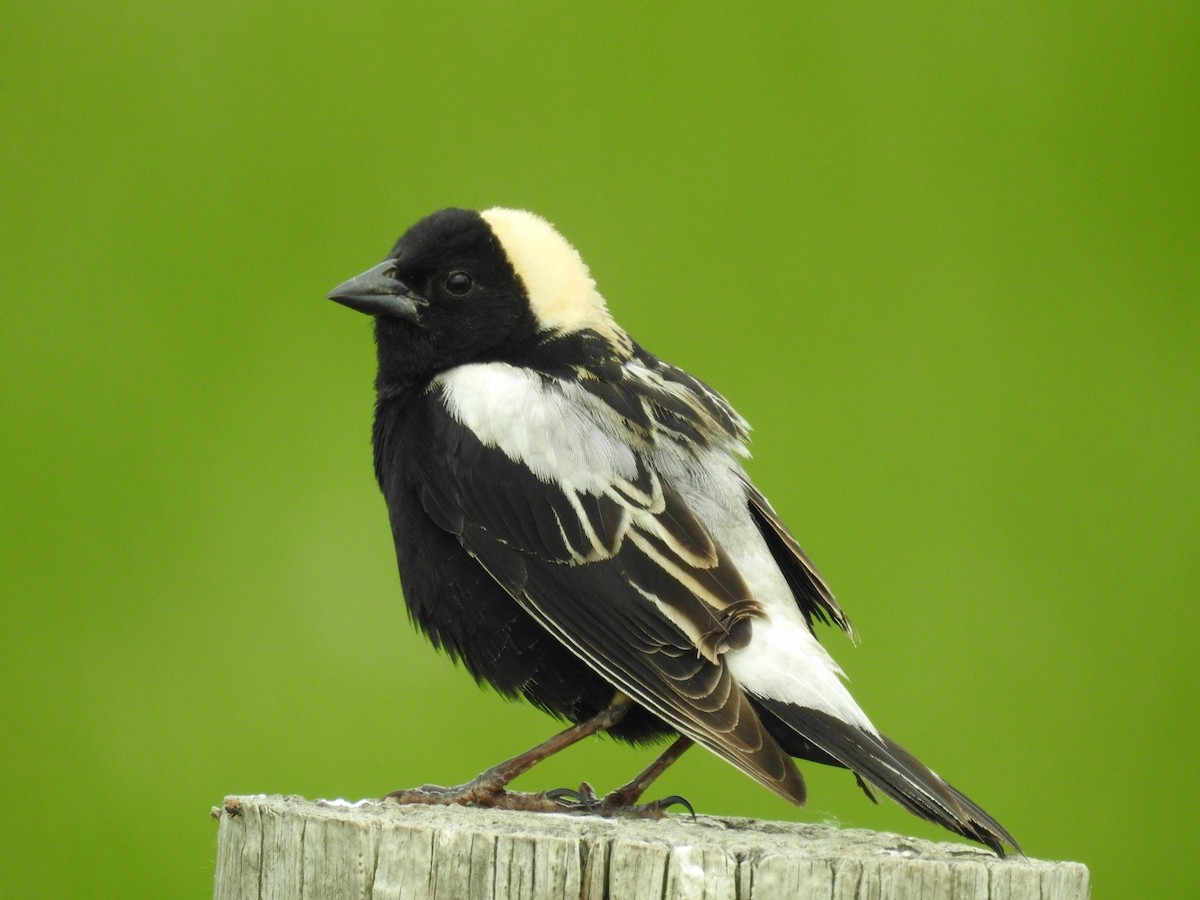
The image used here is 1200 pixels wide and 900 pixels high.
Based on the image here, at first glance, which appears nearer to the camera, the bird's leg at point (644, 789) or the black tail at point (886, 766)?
the black tail at point (886, 766)

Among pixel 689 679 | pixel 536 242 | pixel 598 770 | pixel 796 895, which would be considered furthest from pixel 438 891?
pixel 598 770

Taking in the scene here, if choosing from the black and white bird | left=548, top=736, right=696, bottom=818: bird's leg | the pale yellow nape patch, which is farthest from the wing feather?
the pale yellow nape patch

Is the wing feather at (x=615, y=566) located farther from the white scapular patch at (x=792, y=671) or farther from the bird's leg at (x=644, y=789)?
the bird's leg at (x=644, y=789)

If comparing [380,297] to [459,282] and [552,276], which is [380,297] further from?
[552,276]

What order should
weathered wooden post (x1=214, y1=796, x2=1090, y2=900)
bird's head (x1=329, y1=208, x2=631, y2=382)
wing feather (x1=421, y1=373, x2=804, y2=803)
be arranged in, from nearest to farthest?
weathered wooden post (x1=214, y1=796, x2=1090, y2=900) < wing feather (x1=421, y1=373, x2=804, y2=803) < bird's head (x1=329, y1=208, x2=631, y2=382)

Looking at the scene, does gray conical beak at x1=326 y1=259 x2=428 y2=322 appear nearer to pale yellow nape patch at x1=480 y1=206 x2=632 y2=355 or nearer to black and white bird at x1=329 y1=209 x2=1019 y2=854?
black and white bird at x1=329 y1=209 x2=1019 y2=854

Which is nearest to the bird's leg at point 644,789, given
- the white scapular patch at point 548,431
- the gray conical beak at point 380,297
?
the white scapular patch at point 548,431

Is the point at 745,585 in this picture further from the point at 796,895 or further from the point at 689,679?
the point at 796,895
